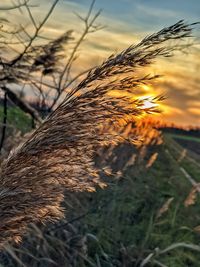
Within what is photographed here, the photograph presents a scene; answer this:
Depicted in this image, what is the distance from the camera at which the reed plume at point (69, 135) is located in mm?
2984

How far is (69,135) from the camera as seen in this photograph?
3.00m

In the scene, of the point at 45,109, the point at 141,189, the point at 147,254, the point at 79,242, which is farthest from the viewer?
the point at 141,189

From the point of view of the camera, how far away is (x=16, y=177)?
3.01m

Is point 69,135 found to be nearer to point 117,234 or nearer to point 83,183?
point 83,183

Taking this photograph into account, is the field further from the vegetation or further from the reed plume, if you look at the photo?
the reed plume

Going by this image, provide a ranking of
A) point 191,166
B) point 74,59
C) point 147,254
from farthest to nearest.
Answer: point 191,166, point 74,59, point 147,254

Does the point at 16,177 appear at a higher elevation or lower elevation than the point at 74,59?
lower

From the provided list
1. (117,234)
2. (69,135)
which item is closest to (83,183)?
(69,135)

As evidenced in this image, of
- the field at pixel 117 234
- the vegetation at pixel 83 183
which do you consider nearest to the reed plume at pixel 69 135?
the vegetation at pixel 83 183

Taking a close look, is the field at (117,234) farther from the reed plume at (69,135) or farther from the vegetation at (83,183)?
the reed plume at (69,135)

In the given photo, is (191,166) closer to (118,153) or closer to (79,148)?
(118,153)

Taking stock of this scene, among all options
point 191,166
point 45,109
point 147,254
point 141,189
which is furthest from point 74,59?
point 191,166

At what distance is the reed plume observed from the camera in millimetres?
2984

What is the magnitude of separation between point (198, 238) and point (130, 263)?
215 cm
